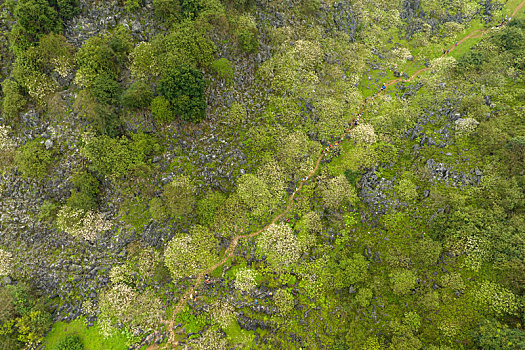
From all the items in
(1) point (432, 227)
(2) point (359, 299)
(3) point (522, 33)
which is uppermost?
(3) point (522, 33)

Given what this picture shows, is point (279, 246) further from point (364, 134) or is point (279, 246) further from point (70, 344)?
point (70, 344)

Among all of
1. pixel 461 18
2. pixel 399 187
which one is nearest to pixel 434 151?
pixel 399 187

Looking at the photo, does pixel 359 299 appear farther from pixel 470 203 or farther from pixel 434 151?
pixel 434 151

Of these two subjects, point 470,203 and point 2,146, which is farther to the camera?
point 2,146

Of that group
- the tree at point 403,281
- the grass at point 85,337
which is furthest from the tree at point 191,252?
the tree at point 403,281

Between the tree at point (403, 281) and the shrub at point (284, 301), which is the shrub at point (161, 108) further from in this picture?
the tree at point (403, 281)
